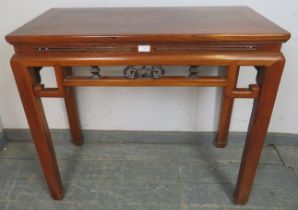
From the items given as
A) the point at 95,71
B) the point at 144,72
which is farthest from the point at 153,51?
the point at 95,71

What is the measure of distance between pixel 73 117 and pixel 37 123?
420mm

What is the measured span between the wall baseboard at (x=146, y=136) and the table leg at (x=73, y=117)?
0.06 meters

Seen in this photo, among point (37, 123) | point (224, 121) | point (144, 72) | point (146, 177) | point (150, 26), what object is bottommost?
point (146, 177)

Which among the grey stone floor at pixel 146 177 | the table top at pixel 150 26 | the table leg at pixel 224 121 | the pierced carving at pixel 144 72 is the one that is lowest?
the grey stone floor at pixel 146 177

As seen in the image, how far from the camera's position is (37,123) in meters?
0.94

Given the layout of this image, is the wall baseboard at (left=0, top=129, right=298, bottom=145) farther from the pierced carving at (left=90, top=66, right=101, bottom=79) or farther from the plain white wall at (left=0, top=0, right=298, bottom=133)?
the pierced carving at (left=90, top=66, right=101, bottom=79)

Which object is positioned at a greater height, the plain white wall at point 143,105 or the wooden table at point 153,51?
the wooden table at point 153,51

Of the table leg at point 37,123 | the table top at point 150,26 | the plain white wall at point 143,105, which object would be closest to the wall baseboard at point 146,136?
the plain white wall at point 143,105

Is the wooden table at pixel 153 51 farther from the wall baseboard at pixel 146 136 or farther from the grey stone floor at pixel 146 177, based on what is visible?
the wall baseboard at pixel 146 136

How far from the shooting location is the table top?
75cm

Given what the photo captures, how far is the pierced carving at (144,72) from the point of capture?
848 millimetres

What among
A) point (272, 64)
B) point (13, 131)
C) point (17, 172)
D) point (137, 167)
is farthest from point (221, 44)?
point (13, 131)

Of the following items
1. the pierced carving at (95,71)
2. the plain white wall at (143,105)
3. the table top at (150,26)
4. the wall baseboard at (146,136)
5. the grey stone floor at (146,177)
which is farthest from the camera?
the wall baseboard at (146,136)

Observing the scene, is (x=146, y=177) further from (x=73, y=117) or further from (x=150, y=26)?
(x=150, y=26)
